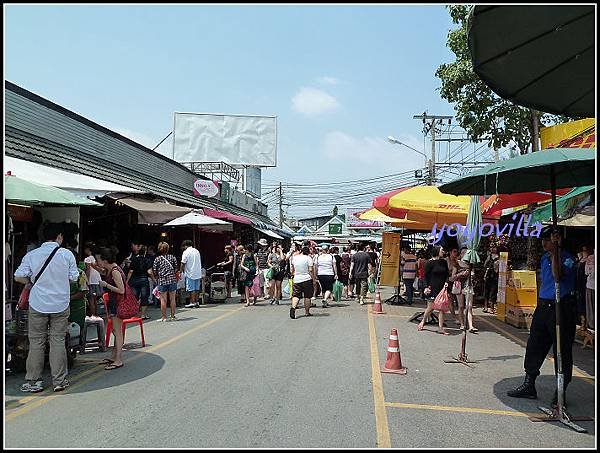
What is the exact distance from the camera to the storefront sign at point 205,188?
922 inches

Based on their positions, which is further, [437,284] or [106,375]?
[437,284]

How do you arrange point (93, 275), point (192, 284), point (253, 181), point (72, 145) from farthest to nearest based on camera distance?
point (253, 181) → point (72, 145) → point (192, 284) → point (93, 275)

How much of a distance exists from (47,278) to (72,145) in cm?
940

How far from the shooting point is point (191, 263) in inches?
512

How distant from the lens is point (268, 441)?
170 inches

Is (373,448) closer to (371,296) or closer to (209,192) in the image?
(371,296)

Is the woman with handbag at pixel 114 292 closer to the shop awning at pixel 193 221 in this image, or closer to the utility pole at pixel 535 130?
the shop awning at pixel 193 221

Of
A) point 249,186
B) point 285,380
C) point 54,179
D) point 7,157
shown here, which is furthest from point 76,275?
point 249,186

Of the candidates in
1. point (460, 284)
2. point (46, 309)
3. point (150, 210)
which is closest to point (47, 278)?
point (46, 309)

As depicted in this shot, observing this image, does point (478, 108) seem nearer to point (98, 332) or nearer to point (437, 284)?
point (437, 284)

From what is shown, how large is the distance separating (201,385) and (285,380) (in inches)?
41.5

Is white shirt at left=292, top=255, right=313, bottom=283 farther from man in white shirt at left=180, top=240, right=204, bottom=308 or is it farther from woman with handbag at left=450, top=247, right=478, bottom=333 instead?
woman with handbag at left=450, top=247, right=478, bottom=333

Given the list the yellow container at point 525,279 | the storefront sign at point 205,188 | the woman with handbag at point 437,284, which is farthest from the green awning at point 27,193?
the storefront sign at point 205,188

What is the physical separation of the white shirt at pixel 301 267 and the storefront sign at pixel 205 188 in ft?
41.6
